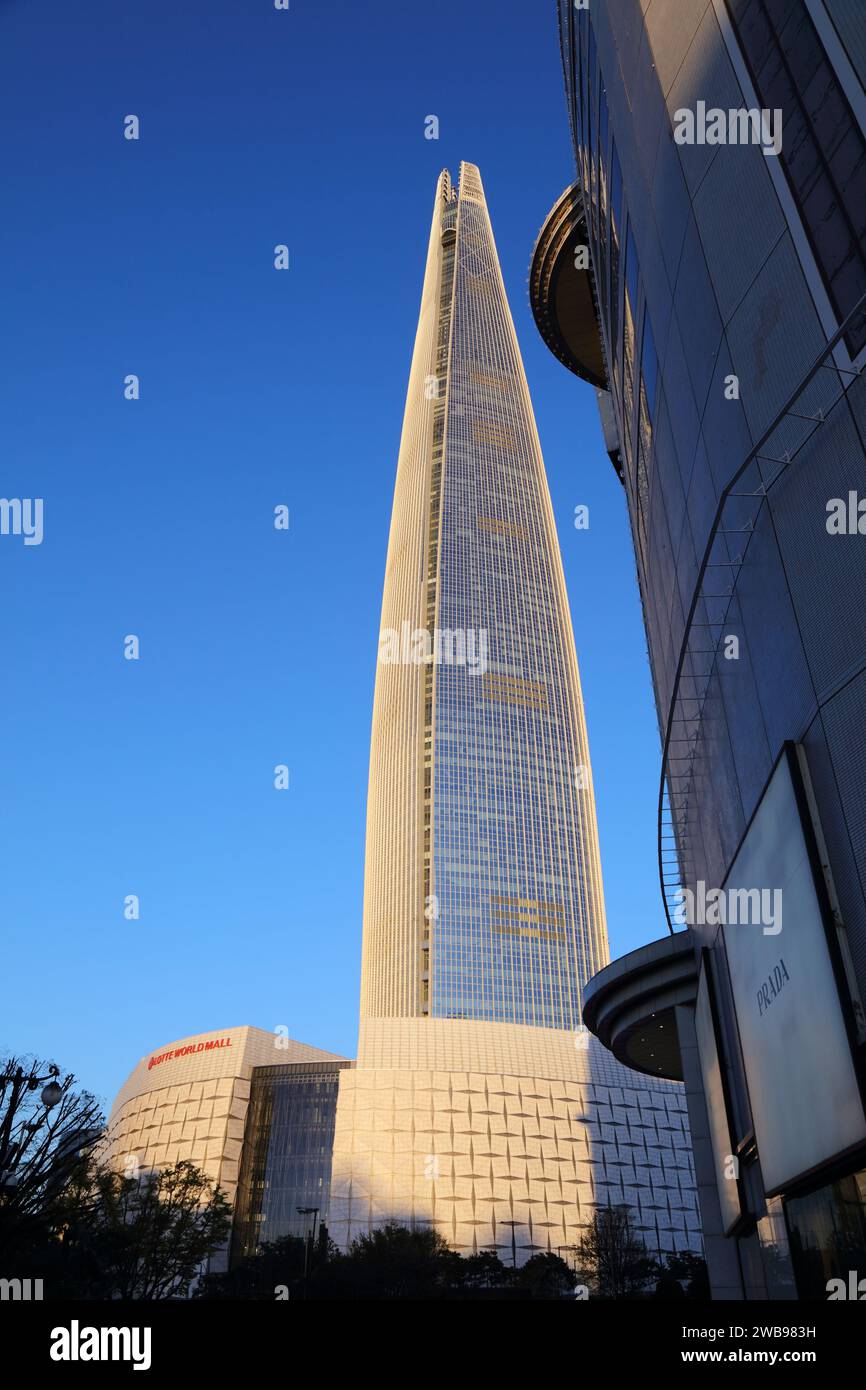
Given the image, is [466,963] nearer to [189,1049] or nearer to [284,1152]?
[284,1152]

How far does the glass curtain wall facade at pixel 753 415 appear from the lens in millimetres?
13266

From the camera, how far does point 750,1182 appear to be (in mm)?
19234

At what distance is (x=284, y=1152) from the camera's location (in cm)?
10888

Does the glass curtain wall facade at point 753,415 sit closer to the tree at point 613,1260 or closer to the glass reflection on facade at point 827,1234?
the glass reflection on facade at point 827,1234

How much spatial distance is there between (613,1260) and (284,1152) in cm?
4358

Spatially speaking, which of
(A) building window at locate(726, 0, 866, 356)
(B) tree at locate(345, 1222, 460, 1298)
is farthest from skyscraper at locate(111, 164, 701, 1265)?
(A) building window at locate(726, 0, 866, 356)

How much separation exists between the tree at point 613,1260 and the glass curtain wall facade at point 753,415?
63250 mm

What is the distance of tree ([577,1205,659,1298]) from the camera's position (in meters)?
77.0

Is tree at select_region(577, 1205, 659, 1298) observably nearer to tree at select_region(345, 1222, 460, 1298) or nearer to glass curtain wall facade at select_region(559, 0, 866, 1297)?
tree at select_region(345, 1222, 460, 1298)

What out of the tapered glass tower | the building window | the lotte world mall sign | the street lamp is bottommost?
the street lamp

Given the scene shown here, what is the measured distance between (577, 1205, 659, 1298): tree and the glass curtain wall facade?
2490 inches

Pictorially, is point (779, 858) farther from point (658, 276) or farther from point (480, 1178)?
point (480, 1178)
